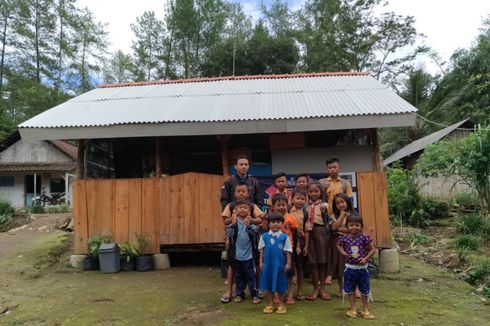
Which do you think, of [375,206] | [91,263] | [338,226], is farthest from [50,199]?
[338,226]

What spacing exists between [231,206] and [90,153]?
416cm

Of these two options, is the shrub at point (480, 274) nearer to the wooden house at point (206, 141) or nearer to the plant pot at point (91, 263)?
the wooden house at point (206, 141)

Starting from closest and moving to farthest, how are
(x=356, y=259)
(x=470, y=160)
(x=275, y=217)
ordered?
(x=356, y=259) → (x=275, y=217) → (x=470, y=160)

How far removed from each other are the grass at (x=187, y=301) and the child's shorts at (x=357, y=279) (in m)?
0.31

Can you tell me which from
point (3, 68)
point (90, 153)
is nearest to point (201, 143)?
point (90, 153)

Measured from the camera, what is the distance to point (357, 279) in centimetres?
450

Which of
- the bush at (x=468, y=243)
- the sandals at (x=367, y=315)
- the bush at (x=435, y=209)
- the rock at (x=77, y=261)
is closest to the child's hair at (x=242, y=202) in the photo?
the sandals at (x=367, y=315)

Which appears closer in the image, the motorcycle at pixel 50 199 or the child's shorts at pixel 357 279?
the child's shorts at pixel 357 279

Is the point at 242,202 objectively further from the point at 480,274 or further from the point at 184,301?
the point at 480,274

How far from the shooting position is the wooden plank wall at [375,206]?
664 cm

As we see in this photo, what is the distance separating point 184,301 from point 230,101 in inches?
149

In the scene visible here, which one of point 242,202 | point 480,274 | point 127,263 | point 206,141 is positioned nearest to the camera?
point 242,202

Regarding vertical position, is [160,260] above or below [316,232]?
below

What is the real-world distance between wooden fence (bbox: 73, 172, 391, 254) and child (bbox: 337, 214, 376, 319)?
288cm
